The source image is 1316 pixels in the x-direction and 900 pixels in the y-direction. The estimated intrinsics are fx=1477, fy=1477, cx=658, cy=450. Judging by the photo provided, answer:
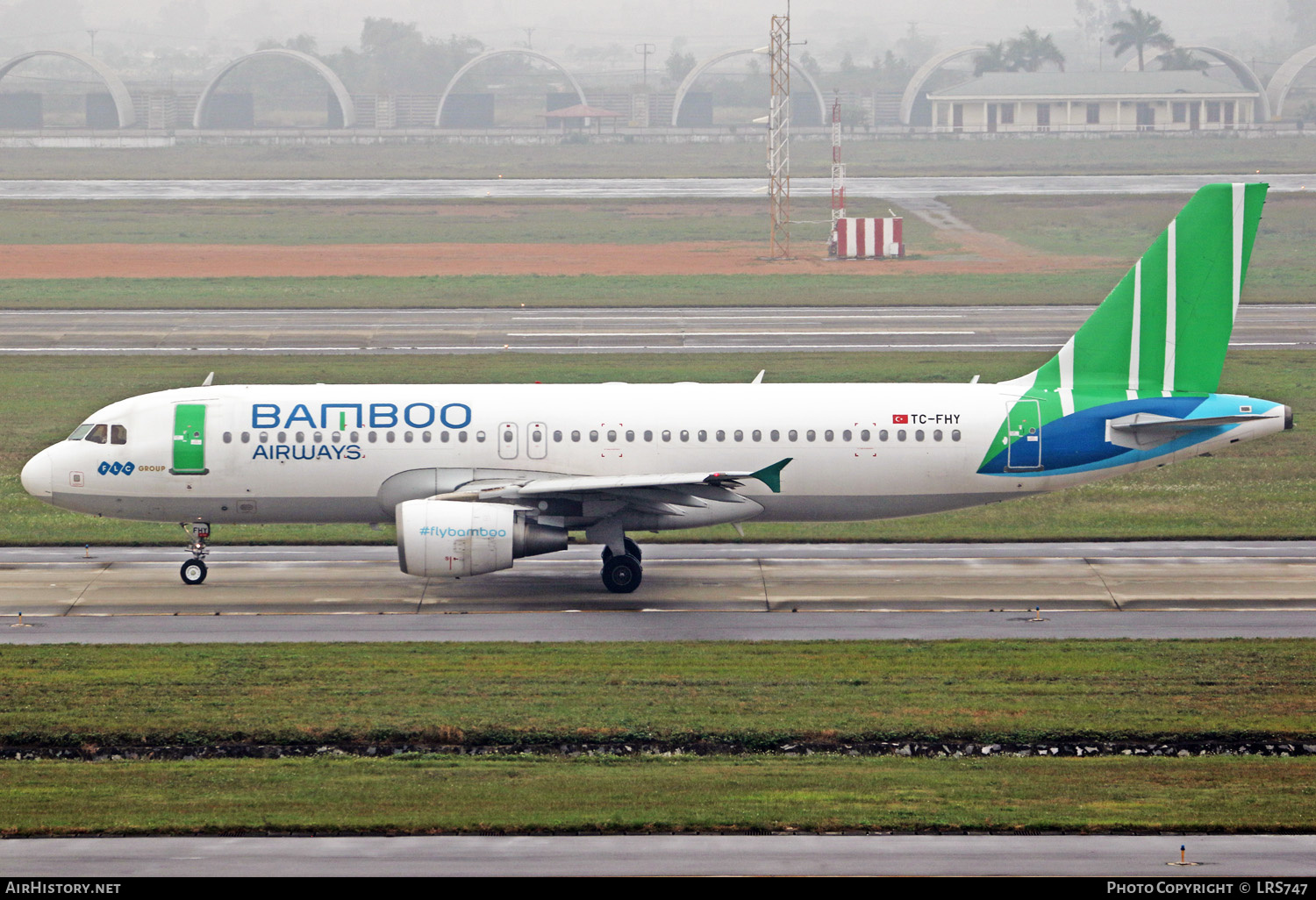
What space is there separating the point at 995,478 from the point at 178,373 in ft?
118

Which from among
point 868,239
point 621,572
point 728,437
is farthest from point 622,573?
point 868,239

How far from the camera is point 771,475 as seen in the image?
106 feet

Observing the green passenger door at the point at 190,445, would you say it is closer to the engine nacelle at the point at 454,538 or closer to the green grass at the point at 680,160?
the engine nacelle at the point at 454,538

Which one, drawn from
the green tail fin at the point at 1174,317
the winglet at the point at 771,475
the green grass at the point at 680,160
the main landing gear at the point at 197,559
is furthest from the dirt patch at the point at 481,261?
the green grass at the point at 680,160

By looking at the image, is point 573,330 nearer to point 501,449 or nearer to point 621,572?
point 501,449

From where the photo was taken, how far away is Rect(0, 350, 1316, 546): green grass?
39875 millimetres

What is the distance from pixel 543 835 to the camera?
A: 774 inches

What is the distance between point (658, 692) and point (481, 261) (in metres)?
72.6

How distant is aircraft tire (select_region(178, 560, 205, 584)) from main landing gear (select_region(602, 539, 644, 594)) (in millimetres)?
9549

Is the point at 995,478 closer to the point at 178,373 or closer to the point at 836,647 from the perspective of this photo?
the point at 836,647

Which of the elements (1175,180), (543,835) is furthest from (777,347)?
(1175,180)

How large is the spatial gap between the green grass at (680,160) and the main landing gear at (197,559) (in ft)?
427

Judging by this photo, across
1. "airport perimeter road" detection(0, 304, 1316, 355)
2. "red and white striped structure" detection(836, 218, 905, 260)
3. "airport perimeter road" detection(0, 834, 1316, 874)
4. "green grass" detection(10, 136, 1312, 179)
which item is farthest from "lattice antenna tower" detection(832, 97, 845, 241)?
"airport perimeter road" detection(0, 834, 1316, 874)

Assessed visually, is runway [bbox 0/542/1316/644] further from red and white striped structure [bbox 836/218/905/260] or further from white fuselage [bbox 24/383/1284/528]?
red and white striped structure [bbox 836/218/905/260]
